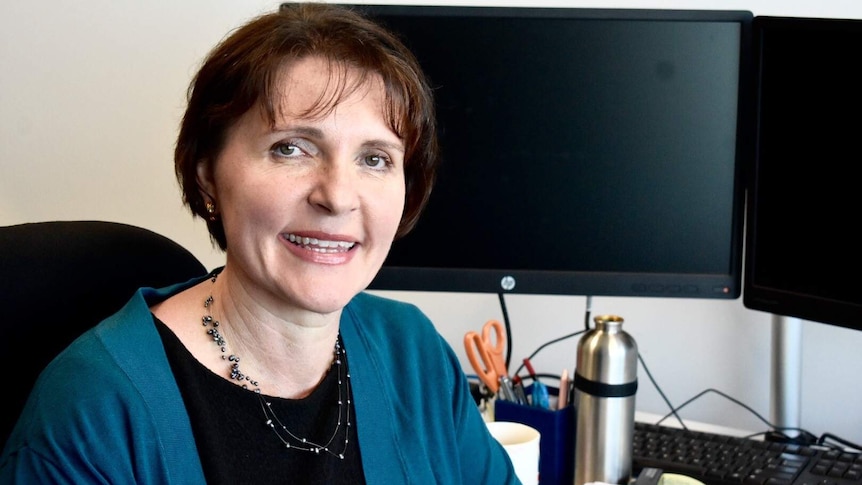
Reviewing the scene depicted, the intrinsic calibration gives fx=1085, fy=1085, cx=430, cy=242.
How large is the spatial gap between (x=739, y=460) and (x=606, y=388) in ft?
0.66

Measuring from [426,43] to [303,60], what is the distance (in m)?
0.35

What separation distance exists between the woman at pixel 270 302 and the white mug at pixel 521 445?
0.31ft

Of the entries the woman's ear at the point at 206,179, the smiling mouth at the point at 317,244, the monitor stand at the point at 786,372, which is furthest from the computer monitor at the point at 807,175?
the woman's ear at the point at 206,179

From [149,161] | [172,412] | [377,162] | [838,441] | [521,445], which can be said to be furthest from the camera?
[149,161]

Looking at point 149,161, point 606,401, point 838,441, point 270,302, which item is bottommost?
point 838,441

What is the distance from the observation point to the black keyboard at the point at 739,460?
130cm

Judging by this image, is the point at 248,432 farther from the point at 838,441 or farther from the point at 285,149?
the point at 838,441

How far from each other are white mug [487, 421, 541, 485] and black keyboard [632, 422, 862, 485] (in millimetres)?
142

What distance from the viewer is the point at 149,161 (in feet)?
6.51

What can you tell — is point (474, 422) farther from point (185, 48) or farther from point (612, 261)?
point (185, 48)

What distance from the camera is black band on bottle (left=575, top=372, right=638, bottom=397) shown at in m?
1.31

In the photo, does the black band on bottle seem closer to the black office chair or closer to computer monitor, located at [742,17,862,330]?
computer monitor, located at [742,17,862,330]

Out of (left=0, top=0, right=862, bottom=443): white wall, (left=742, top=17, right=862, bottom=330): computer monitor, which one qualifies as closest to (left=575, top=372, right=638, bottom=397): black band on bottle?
(left=742, top=17, right=862, bottom=330): computer monitor

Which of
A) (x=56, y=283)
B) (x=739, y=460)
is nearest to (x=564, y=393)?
(x=739, y=460)
